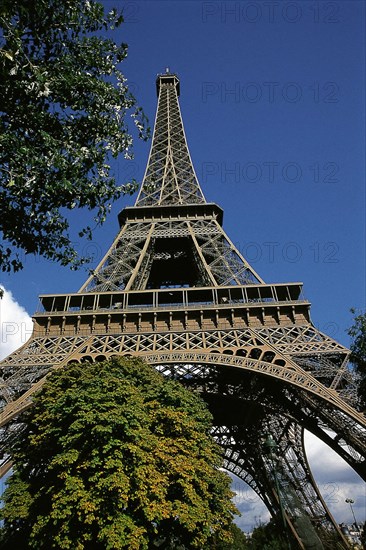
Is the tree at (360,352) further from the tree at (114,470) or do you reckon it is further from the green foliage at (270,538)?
the green foliage at (270,538)

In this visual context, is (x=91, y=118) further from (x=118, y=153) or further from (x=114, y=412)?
(x=114, y=412)

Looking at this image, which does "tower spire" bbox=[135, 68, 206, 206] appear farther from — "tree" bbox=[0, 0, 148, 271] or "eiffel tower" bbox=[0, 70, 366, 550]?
"tree" bbox=[0, 0, 148, 271]

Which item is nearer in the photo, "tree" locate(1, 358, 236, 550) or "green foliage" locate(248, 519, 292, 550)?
"tree" locate(1, 358, 236, 550)

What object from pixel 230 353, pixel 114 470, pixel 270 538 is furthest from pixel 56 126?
pixel 270 538

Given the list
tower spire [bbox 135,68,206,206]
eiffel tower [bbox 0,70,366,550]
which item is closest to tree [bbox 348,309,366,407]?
eiffel tower [bbox 0,70,366,550]

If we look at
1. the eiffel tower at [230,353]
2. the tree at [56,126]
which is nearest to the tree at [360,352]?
the eiffel tower at [230,353]

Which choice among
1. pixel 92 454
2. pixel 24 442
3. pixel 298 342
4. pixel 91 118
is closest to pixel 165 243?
pixel 298 342

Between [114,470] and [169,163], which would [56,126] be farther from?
[169,163]
